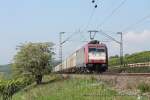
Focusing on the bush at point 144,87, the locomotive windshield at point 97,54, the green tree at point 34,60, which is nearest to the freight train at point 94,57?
the locomotive windshield at point 97,54

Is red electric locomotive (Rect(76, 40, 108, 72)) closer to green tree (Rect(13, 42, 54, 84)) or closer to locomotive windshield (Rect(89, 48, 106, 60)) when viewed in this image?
locomotive windshield (Rect(89, 48, 106, 60))

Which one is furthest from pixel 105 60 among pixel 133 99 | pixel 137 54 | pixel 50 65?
pixel 137 54

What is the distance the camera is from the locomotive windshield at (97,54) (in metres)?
54.8

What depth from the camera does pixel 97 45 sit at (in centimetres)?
5531

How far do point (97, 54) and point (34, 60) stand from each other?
15143 mm

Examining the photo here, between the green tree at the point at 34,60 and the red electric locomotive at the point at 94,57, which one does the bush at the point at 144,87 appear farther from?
the green tree at the point at 34,60

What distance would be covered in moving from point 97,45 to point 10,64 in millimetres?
19112

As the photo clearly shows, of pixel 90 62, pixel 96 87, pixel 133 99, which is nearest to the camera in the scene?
pixel 133 99

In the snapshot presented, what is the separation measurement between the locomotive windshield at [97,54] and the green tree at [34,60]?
1370 cm

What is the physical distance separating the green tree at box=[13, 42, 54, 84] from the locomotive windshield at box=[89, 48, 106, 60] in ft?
45.0

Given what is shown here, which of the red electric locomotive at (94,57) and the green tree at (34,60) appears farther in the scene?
the green tree at (34,60)

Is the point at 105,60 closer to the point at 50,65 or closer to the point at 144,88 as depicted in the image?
the point at 50,65

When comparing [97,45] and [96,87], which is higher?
[97,45]

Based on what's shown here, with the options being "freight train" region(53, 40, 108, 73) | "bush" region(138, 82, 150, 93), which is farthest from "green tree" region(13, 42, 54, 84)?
"bush" region(138, 82, 150, 93)
